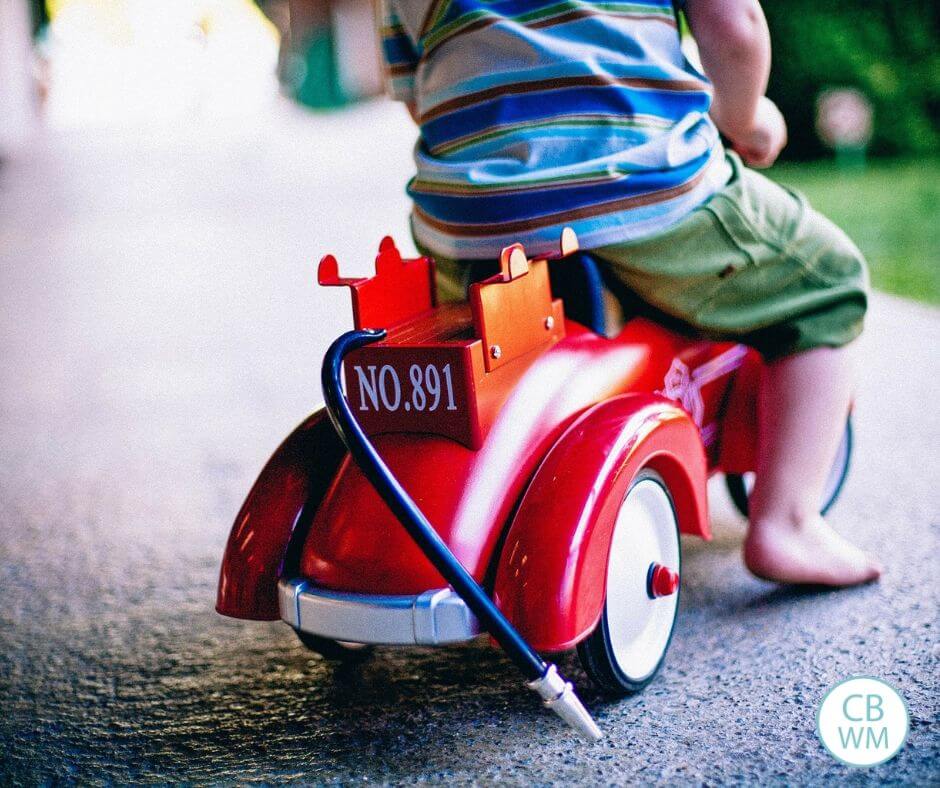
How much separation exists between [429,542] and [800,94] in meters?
8.75

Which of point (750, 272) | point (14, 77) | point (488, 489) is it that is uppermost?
point (14, 77)

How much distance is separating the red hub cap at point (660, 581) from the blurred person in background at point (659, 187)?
29 centimetres

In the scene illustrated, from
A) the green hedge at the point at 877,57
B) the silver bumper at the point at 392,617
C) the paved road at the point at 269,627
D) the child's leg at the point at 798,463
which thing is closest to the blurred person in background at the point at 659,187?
the child's leg at the point at 798,463

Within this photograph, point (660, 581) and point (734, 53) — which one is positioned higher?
point (734, 53)

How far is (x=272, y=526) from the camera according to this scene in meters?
1.45

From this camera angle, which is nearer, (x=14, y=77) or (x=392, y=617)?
(x=392, y=617)

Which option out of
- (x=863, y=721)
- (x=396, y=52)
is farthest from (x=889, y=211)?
(x=863, y=721)

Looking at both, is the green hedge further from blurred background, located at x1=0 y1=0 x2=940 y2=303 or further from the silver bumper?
the silver bumper

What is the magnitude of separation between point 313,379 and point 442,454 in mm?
2012

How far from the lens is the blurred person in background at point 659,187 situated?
153cm

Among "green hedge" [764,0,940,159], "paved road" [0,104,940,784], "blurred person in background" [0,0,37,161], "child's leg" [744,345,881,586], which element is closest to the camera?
"paved road" [0,104,940,784]

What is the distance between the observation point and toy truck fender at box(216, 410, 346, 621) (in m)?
1.44

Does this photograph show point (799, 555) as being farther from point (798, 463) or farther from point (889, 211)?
point (889, 211)

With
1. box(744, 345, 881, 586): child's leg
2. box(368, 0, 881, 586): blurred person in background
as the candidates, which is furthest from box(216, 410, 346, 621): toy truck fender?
box(744, 345, 881, 586): child's leg
